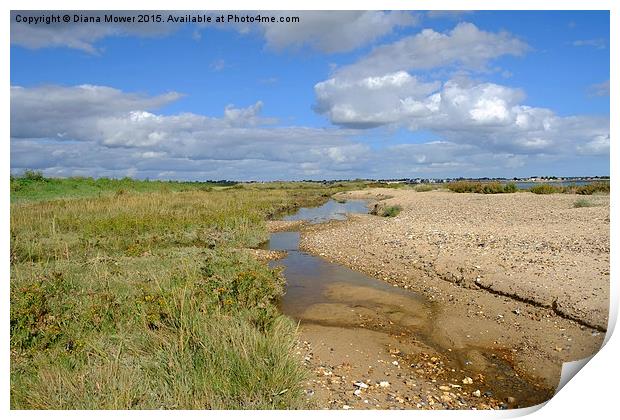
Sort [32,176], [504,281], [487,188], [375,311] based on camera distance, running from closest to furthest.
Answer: [375,311]
[504,281]
[32,176]
[487,188]

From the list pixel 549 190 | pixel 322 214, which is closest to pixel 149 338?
pixel 322 214

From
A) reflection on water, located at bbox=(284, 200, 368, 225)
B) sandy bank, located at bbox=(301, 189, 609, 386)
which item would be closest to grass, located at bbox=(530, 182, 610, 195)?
reflection on water, located at bbox=(284, 200, 368, 225)

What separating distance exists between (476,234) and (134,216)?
566 inches

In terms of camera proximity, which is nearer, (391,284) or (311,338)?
(311,338)

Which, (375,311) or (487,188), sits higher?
(487,188)

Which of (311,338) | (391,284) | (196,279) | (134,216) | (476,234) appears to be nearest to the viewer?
(311,338)

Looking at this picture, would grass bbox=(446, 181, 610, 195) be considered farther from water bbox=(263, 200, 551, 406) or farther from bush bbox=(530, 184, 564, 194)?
water bbox=(263, 200, 551, 406)

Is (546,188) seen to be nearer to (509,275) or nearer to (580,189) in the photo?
(580,189)

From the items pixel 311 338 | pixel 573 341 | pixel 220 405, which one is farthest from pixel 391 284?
pixel 220 405

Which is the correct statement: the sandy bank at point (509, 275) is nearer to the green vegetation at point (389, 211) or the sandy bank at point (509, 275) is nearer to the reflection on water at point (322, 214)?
the green vegetation at point (389, 211)

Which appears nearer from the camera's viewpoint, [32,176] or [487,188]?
[32,176]

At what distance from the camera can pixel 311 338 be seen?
819 centimetres

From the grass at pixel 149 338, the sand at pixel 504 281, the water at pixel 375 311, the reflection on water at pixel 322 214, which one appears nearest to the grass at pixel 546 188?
the reflection on water at pixel 322 214
